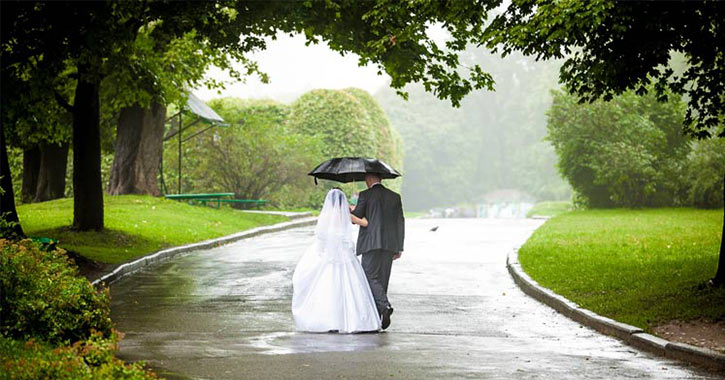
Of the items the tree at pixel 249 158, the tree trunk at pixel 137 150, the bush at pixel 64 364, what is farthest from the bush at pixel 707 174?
the bush at pixel 64 364

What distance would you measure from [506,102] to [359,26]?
75972 mm

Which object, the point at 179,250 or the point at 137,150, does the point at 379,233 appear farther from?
the point at 137,150

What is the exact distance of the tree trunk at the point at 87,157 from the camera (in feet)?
70.2

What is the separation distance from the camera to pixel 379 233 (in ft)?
37.0

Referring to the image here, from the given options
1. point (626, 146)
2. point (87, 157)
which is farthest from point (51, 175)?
point (626, 146)

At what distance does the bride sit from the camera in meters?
10.8

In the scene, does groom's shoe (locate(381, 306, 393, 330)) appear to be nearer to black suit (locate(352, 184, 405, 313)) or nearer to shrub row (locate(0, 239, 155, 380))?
black suit (locate(352, 184, 405, 313))

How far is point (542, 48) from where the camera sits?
12.9 metres

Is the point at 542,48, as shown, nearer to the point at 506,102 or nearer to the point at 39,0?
the point at 39,0

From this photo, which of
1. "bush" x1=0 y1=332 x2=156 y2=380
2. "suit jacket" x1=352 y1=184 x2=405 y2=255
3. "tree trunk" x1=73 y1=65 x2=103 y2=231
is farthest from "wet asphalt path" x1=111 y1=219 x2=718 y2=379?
"tree trunk" x1=73 y1=65 x2=103 y2=231

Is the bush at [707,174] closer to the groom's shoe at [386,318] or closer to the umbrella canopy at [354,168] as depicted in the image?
the umbrella canopy at [354,168]

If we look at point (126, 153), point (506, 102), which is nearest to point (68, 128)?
point (126, 153)

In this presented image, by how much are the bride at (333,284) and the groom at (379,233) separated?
0.39ft

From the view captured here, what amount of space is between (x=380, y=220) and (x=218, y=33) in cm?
972
